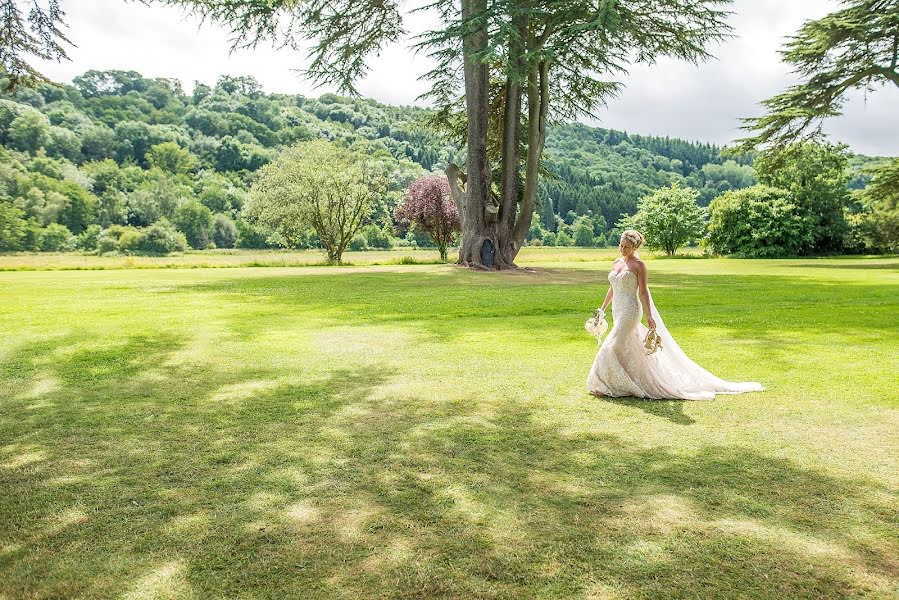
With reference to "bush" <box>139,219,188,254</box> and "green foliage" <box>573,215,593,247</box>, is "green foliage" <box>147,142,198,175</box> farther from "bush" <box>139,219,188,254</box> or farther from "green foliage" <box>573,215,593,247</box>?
"green foliage" <box>573,215,593,247</box>

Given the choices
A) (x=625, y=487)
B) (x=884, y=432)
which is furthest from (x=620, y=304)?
(x=625, y=487)

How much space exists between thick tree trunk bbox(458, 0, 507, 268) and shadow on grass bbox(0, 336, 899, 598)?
73.1 feet

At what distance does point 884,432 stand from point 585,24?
1879 cm

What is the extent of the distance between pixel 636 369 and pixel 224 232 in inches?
3613

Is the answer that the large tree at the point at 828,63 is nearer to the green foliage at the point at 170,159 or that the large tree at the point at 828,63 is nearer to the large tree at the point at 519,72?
the large tree at the point at 519,72

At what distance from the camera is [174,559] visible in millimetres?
3354

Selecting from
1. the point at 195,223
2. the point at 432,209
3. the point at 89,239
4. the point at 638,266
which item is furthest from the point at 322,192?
the point at 195,223

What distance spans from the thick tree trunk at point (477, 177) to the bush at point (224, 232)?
68.7 metres

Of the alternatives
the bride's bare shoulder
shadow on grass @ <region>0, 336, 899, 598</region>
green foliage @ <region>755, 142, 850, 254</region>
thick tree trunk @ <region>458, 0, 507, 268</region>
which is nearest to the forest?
green foliage @ <region>755, 142, 850, 254</region>

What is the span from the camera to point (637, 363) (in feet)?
23.3

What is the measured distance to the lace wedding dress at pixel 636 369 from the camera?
23.1 ft

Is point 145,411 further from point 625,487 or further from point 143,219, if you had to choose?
point 143,219

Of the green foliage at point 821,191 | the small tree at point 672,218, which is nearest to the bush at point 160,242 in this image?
the small tree at point 672,218

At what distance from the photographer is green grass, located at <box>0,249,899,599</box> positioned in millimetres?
3236
